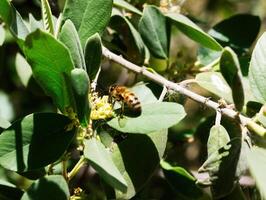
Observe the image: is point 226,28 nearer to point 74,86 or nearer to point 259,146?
point 259,146

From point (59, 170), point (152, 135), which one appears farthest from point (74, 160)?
point (152, 135)

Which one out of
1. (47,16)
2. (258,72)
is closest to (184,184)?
(258,72)

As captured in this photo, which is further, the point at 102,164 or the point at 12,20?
the point at 12,20

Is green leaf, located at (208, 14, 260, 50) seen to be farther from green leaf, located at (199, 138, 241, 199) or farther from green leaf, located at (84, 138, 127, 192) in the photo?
green leaf, located at (84, 138, 127, 192)

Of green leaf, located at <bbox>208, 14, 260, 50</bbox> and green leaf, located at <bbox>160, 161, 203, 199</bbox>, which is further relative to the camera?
green leaf, located at <bbox>208, 14, 260, 50</bbox>

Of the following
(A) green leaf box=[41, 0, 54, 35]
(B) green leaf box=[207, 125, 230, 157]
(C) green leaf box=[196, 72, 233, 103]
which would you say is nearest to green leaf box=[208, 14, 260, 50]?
(C) green leaf box=[196, 72, 233, 103]

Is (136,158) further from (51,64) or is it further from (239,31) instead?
(239,31)
